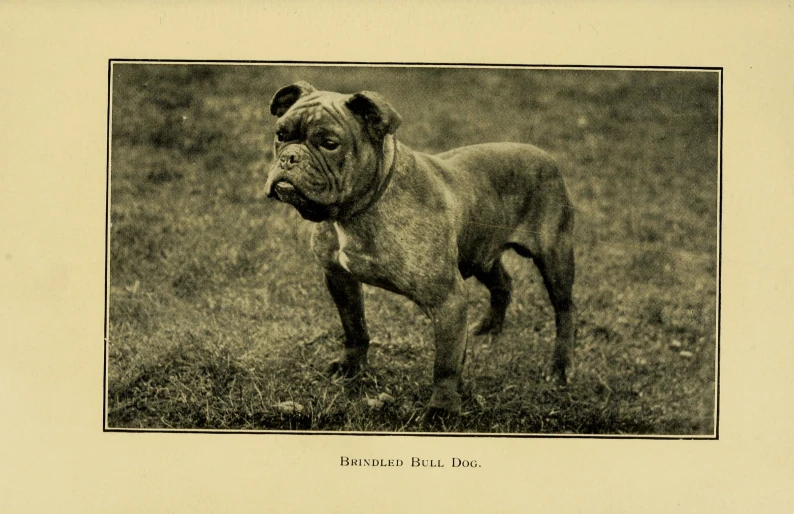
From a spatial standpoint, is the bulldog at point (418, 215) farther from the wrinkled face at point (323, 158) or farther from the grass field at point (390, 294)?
the grass field at point (390, 294)

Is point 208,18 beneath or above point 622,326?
above

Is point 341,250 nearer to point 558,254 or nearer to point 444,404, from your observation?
point 444,404

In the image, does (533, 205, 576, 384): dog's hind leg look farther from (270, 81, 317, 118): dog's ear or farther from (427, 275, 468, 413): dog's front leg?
(270, 81, 317, 118): dog's ear

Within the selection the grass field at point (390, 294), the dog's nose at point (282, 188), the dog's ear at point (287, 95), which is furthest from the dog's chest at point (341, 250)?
the dog's ear at point (287, 95)

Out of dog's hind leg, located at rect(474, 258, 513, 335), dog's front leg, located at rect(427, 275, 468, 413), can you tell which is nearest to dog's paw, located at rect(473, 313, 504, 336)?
dog's hind leg, located at rect(474, 258, 513, 335)

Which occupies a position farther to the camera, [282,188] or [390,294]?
[390,294]

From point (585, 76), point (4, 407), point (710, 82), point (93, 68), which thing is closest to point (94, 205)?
point (93, 68)

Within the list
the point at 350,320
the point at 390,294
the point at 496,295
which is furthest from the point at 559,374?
the point at 350,320

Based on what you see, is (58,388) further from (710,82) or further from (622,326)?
(710,82)
